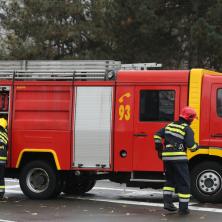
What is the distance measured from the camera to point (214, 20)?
21766 millimetres

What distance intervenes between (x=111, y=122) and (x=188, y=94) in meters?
1.58

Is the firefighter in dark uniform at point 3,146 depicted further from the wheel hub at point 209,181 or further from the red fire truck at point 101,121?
the wheel hub at point 209,181

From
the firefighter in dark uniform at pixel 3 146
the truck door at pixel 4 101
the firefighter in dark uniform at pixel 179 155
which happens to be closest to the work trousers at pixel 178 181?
the firefighter in dark uniform at pixel 179 155

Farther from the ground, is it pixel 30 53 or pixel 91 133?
pixel 30 53

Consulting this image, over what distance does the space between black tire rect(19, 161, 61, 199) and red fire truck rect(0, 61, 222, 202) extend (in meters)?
0.02

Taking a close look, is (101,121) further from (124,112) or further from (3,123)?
(3,123)

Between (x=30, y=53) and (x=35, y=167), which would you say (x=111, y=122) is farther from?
(x=30, y=53)

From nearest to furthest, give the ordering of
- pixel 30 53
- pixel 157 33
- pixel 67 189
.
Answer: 1. pixel 67 189
2. pixel 157 33
3. pixel 30 53

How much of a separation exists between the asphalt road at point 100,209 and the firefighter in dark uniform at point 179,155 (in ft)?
0.94

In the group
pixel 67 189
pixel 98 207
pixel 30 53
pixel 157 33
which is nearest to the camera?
pixel 98 207

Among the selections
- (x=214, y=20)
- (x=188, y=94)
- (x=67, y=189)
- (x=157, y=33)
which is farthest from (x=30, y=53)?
(x=188, y=94)

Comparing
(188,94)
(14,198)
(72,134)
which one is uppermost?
(188,94)

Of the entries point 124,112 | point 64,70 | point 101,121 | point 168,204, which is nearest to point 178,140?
point 168,204

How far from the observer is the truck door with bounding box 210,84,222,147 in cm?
1134
